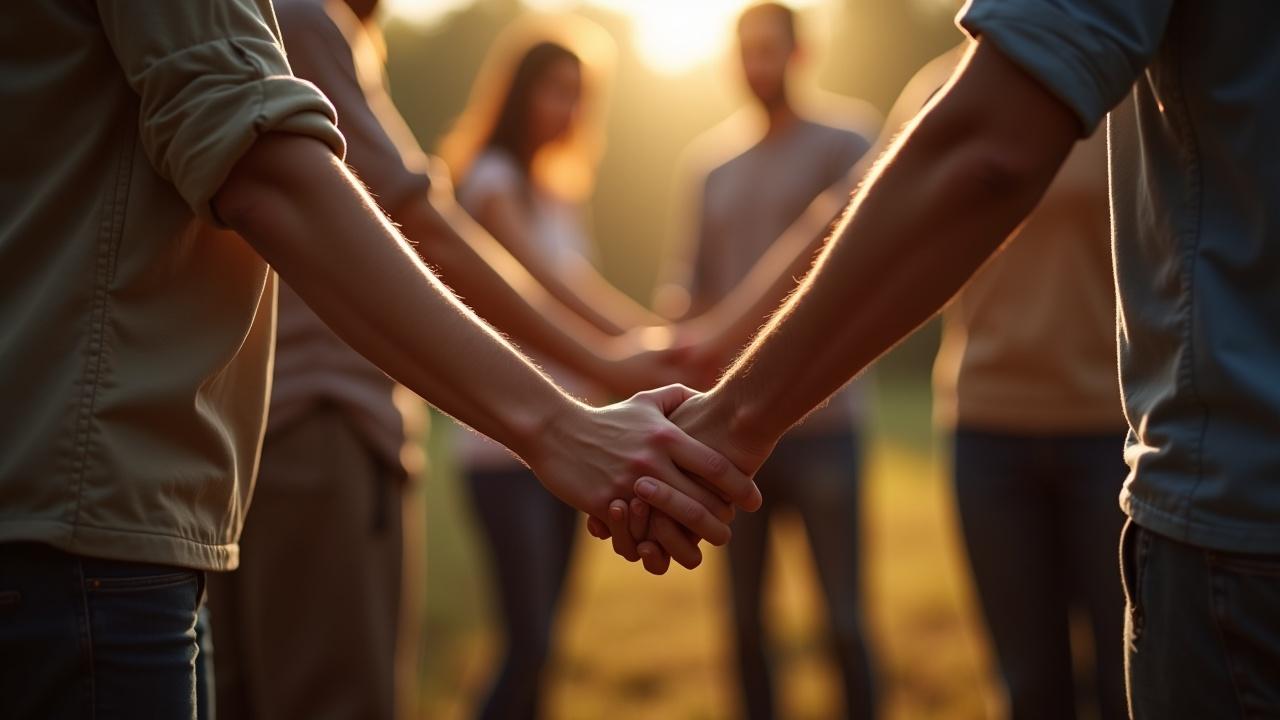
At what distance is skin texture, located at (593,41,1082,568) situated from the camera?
1.39m

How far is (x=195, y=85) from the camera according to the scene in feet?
4.72

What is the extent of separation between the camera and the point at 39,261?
143cm

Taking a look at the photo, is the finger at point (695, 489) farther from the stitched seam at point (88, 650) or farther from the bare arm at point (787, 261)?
the bare arm at point (787, 261)

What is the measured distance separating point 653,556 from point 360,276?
0.84 metres

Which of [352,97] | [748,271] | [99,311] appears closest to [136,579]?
[99,311]

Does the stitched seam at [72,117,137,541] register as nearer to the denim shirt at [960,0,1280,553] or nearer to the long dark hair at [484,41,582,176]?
the denim shirt at [960,0,1280,553]

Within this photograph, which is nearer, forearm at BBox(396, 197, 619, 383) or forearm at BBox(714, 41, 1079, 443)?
forearm at BBox(714, 41, 1079, 443)

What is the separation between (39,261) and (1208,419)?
4.39ft

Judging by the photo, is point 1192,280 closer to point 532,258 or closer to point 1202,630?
point 1202,630

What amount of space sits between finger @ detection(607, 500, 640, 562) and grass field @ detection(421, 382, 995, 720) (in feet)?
7.15

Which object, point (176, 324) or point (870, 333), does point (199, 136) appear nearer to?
point (176, 324)

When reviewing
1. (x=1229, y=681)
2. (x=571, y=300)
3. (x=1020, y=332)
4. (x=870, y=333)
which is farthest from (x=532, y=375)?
(x=571, y=300)

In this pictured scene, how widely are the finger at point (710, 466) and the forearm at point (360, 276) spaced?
39 cm

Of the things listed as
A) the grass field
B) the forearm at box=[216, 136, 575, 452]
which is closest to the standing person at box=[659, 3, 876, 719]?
the grass field
